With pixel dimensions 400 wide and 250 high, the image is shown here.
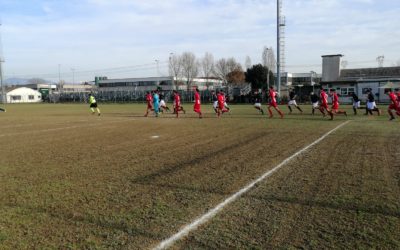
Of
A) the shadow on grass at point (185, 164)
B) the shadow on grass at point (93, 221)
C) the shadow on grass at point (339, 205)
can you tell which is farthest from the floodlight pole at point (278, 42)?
the shadow on grass at point (93, 221)

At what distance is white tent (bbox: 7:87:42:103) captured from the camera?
332 feet

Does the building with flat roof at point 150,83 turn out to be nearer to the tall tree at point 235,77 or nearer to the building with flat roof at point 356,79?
the tall tree at point 235,77

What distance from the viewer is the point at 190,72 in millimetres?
91625

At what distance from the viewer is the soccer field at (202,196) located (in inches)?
179

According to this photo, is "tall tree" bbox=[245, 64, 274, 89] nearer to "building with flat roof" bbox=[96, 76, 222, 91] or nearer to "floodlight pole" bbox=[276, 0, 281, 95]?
A: "floodlight pole" bbox=[276, 0, 281, 95]

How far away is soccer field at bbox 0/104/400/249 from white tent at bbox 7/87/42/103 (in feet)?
332

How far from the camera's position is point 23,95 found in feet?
343

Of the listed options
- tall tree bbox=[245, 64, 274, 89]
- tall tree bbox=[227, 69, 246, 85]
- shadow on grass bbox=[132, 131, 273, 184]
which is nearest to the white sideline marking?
shadow on grass bbox=[132, 131, 273, 184]

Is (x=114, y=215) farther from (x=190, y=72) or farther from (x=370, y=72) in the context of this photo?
(x=190, y=72)

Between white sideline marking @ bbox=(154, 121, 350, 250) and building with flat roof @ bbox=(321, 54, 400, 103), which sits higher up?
building with flat roof @ bbox=(321, 54, 400, 103)

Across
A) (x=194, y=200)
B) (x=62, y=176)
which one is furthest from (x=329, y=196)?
(x=62, y=176)

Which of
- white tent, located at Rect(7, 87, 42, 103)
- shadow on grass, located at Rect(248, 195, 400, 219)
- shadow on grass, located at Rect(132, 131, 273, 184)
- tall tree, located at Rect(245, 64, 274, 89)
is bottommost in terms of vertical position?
shadow on grass, located at Rect(248, 195, 400, 219)

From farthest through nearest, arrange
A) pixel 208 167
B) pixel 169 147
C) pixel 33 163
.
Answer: pixel 169 147 < pixel 33 163 < pixel 208 167

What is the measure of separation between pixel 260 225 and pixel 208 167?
3560 mm
